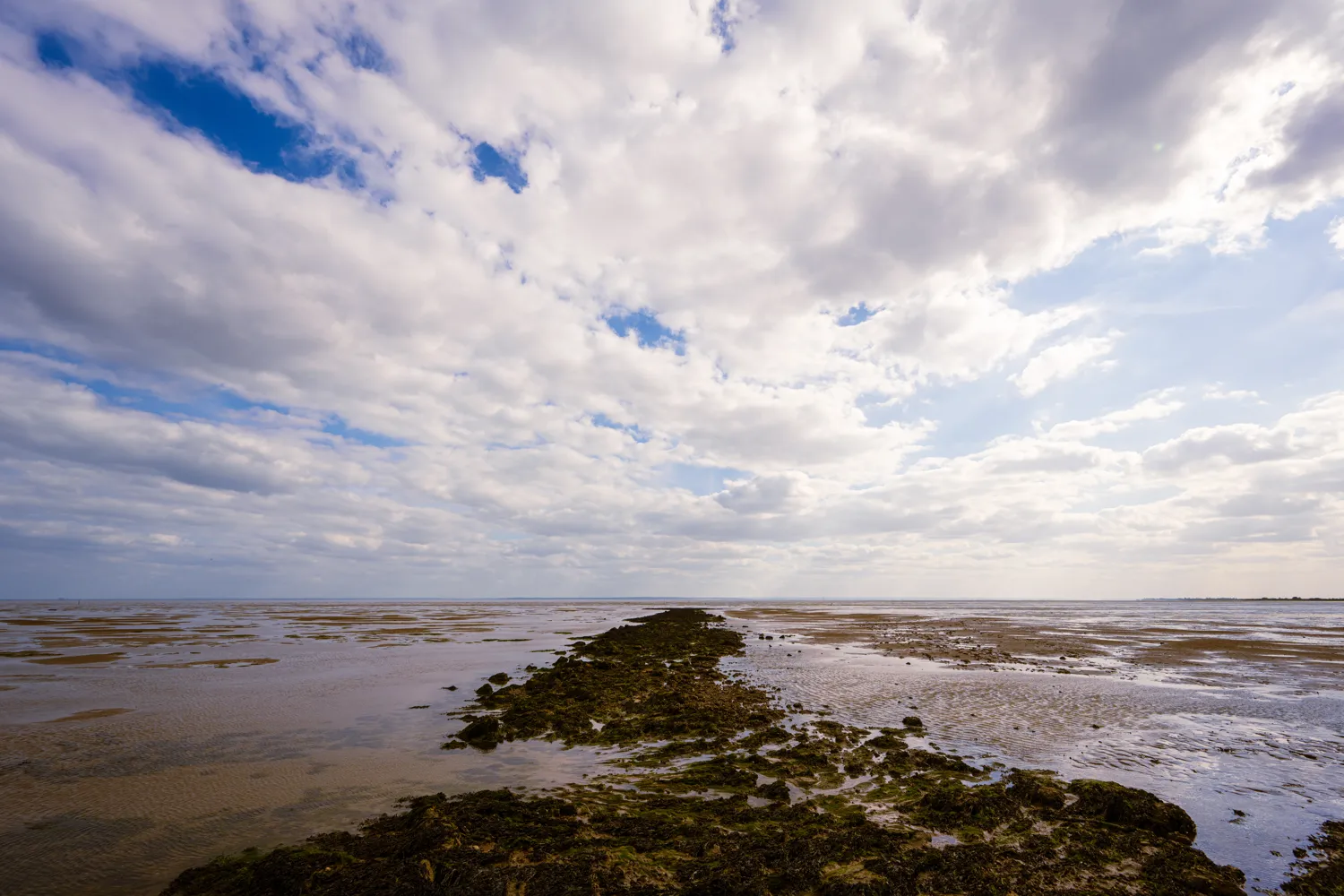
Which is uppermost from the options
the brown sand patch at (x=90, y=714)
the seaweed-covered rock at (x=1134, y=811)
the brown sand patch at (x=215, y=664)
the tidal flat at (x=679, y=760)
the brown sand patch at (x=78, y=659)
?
the seaweed-covered rock at (x=1134, y=811)

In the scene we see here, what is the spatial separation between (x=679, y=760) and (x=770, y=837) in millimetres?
4899

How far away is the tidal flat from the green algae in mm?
74

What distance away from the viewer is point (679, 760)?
13562 millimetres

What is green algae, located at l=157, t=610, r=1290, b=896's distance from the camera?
7.69 m

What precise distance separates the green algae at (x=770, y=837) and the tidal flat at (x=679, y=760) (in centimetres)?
7

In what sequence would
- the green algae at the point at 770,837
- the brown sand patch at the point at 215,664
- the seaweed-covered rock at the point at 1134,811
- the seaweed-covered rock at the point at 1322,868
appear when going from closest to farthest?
the green algae at the point at 770,837 < the seaweed-covered rock at the point at 1322,868 < the seaweed-covered rock at the point at 1134,811 < the brown sand patch at the point at 215,664

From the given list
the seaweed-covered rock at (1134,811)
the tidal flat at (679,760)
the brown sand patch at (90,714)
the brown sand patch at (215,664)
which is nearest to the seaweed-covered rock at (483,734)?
the tidal flat at (679,760)

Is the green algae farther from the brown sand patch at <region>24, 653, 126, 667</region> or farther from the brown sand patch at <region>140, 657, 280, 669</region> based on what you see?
the brown sand patch at <region>24, 653, 126, 667</region>

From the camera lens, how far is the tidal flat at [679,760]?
29.8ft

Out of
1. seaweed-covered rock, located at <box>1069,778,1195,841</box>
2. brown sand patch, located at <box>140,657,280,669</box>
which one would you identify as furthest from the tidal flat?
brown sand patch, located at <box>140,657,280,669</box>

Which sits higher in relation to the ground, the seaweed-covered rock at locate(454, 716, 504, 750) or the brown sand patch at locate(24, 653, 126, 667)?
the seaweed-covered rock at locate(454, 716, 504, 750)

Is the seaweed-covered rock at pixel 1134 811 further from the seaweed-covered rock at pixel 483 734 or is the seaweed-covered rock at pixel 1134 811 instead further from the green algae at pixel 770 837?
the seaweed-covered rock at pixel 483 734

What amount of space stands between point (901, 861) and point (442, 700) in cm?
1731

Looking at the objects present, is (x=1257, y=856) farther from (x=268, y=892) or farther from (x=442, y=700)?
(x=442, y=700)
